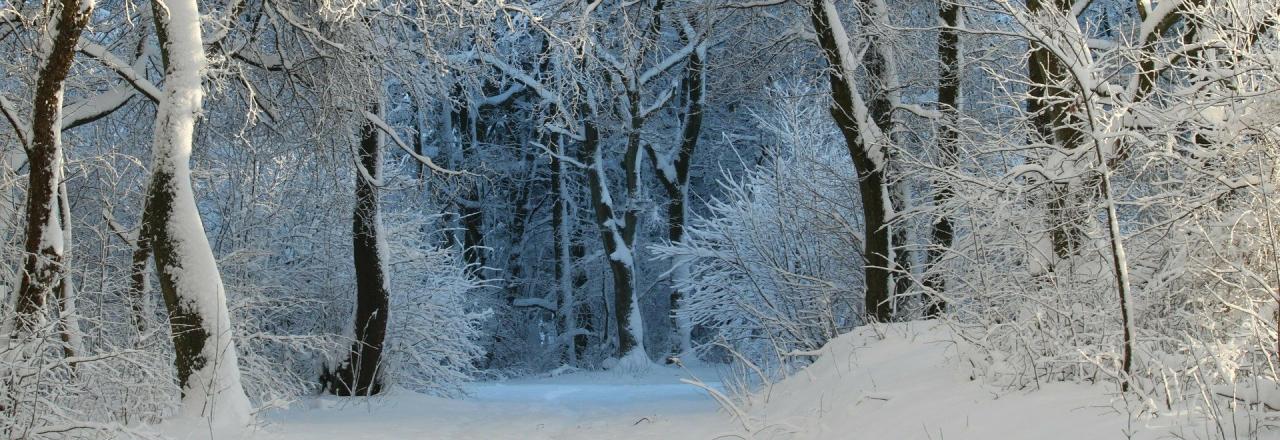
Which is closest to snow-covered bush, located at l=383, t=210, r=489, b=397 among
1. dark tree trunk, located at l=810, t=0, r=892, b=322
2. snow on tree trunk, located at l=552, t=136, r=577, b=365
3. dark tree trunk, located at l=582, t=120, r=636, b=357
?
A: dark tree trunk, located at l=582, t=120, r=636, b=357

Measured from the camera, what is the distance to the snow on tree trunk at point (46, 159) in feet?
18.9

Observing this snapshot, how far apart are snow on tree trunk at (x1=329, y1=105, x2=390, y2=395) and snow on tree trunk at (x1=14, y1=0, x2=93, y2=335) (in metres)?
5.81

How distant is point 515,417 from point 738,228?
602 cm

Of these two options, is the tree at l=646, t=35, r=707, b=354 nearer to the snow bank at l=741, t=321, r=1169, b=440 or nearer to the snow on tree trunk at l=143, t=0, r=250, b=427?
the snow bank at l=741, t=321, r=1169, b=440

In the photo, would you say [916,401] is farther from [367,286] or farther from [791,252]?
[367,286]

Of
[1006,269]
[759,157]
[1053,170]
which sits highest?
[759,157]

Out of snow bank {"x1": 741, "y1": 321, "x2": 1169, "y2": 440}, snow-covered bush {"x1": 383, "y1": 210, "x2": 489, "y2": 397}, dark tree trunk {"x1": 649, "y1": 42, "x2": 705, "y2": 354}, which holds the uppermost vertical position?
dark tree trunk {"x1": 649, "y1": 42, "x2": 705, "y2": 354}

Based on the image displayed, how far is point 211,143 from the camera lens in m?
11.1

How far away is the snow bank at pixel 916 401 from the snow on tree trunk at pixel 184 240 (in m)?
3.94

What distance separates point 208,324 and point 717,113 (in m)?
20.8

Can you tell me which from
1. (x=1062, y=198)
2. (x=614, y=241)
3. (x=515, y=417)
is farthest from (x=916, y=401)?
(x=614, y=241)

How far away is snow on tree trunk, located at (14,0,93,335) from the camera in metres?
5.77

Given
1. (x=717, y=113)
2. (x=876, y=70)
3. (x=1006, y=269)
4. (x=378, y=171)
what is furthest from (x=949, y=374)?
(x=717, y=113)

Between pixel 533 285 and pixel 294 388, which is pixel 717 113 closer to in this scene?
pixel 533 285
